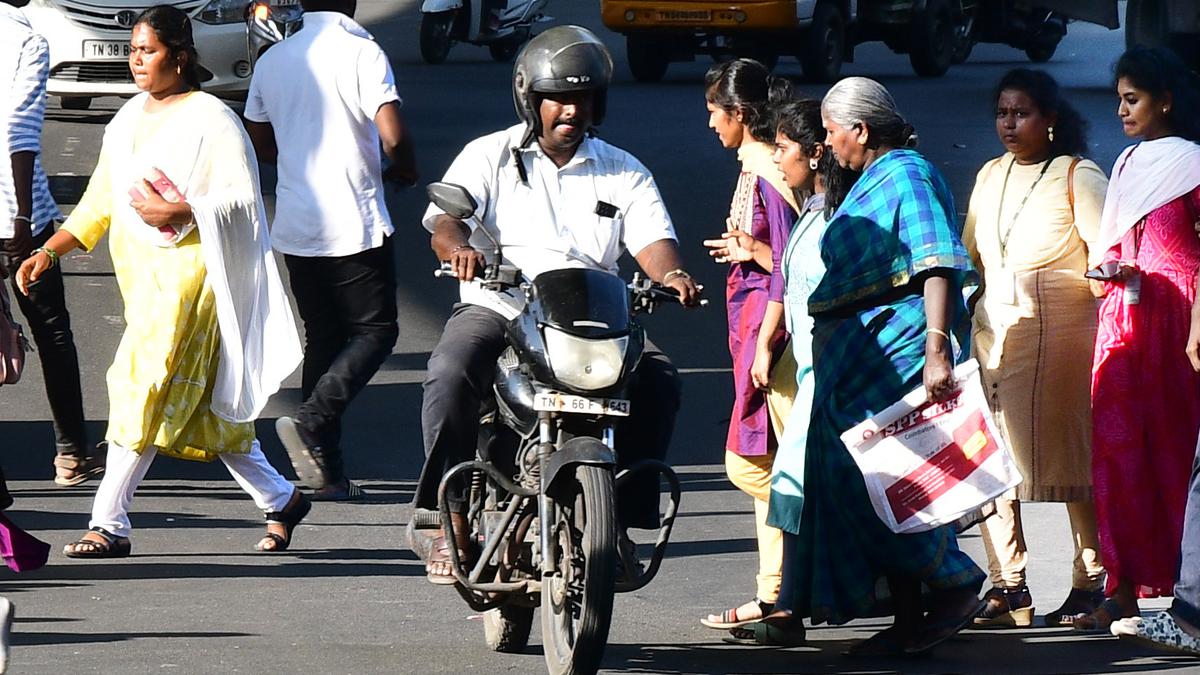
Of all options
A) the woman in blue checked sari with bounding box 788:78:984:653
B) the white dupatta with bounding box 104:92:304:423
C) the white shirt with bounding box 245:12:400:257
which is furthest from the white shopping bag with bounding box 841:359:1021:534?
the white shirt with bounding box 245:12:400:257

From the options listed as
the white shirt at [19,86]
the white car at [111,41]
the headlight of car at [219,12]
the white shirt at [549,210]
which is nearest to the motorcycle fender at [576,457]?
the white shirt at [549,210]

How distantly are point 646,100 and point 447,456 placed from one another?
15.5 m

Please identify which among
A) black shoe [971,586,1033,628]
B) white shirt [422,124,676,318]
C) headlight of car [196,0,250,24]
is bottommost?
black shoe [971,586,1033,628]

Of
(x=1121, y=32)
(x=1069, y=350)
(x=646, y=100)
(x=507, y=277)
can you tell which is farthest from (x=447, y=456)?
(x=1121, y=32)

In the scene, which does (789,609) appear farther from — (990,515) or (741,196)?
(741,196)

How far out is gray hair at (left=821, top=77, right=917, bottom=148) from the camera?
19.5 feet

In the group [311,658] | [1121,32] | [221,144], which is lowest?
[1121,32]

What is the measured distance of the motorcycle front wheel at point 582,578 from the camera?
17.1ft

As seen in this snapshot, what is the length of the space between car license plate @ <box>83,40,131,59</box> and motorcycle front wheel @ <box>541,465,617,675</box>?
1254 cm

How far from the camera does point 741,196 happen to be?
6461 mm

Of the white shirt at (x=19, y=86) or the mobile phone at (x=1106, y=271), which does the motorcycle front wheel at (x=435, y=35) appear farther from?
the mobile phone at (x=1106, y=271)

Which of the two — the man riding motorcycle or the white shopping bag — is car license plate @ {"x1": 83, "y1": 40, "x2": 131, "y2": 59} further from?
the white shopping bag

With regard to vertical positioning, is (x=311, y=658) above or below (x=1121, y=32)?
above

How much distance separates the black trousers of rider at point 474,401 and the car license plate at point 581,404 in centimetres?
32
